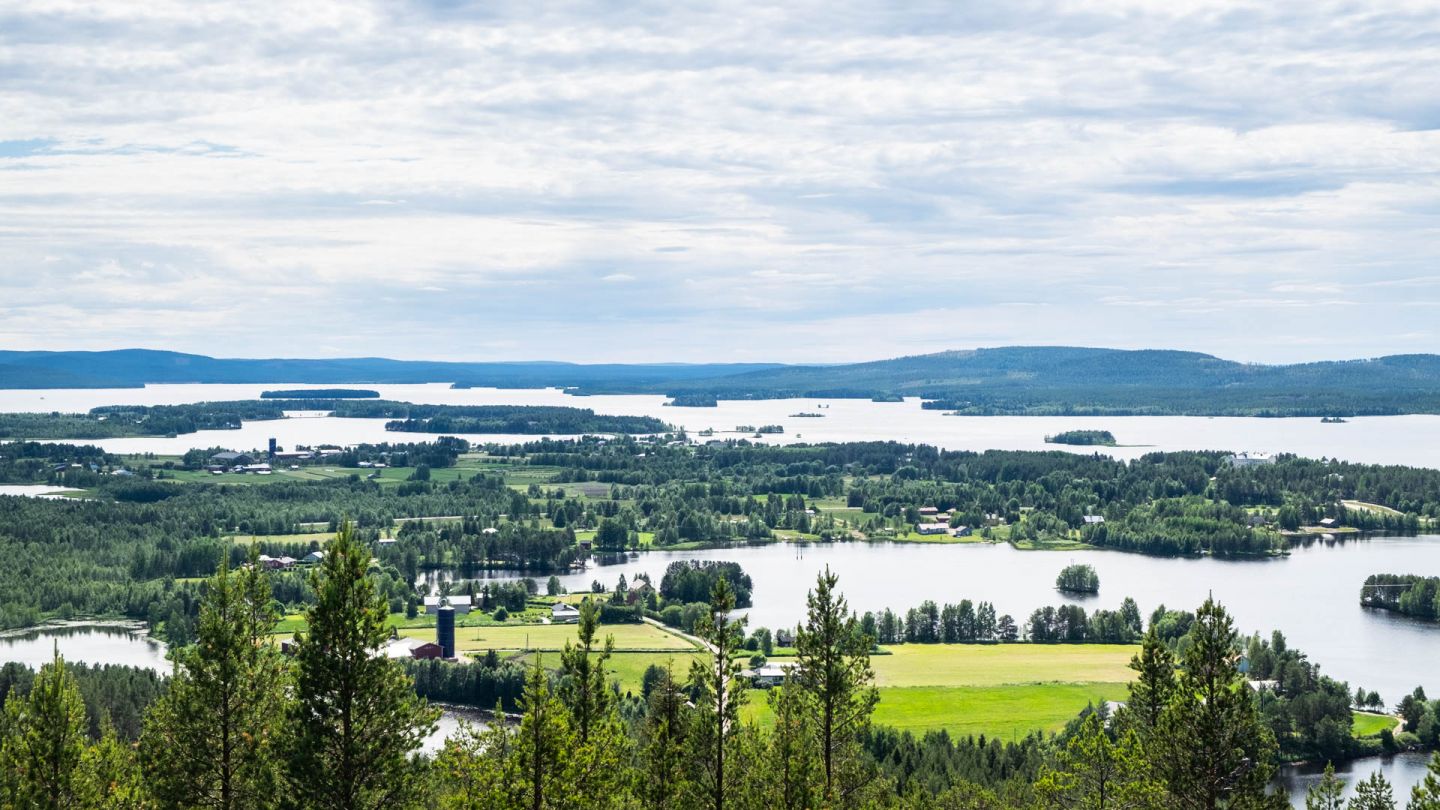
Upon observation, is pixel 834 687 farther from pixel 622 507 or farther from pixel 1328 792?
pixel 622 507

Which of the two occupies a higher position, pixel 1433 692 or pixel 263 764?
pixel 263 764

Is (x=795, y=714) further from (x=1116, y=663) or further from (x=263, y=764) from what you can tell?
(x=1116, y=663)

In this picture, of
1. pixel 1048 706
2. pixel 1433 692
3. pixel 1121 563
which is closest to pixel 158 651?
pixel 1048 706

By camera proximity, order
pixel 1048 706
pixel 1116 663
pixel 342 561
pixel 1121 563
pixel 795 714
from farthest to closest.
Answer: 1. pixel 1121 563
2. pixel 1116 663
3. pixel 1048 706
4. pixel 795 714
5. pixel 342 561

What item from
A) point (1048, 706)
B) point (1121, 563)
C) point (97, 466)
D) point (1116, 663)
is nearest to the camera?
point (1048, 706)

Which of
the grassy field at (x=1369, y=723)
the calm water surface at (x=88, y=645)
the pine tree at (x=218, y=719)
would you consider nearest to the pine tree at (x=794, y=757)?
the pine tree at (x=218, y=719)

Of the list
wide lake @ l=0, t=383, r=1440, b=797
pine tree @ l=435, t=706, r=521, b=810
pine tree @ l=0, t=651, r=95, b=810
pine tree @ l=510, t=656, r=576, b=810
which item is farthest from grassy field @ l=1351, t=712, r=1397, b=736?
pine tree @ l=0, t=651, r=95, b=810

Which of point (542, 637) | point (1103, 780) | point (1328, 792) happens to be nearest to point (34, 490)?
point (542, 637)

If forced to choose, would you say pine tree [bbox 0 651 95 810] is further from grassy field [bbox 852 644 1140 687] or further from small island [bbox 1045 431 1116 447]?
small island [bbox 1045 431 1116 447]
